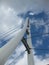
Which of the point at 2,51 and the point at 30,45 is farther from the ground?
the point at 2,51

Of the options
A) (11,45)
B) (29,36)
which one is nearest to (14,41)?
(11,45)

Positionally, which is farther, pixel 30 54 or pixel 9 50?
pixel 30 54

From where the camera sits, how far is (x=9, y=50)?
18.4m

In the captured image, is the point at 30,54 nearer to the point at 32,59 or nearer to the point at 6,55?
the point at 32,59

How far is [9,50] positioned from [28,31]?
60.2 ft

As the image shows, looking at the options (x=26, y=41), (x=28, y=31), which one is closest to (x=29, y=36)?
(x=28, y=31)

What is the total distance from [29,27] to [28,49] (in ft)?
15.8

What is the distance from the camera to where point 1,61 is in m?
16.1

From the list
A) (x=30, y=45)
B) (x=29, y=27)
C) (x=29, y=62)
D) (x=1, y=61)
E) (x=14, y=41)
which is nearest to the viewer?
(x=1, y=61)

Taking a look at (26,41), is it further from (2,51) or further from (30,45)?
(2,51)

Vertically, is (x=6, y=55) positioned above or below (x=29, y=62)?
above

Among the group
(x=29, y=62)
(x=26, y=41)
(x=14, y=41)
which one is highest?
(x=14, y=41)

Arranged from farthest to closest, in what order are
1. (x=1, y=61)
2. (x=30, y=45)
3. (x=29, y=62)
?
(x=30, y=45) → (x=29, y=62) → (x=1, y=61)

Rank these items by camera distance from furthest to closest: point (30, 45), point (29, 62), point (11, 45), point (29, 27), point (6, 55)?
point (29, 27), point (30, 45), point (29, 62), point (11, 45), point (6, 55)
